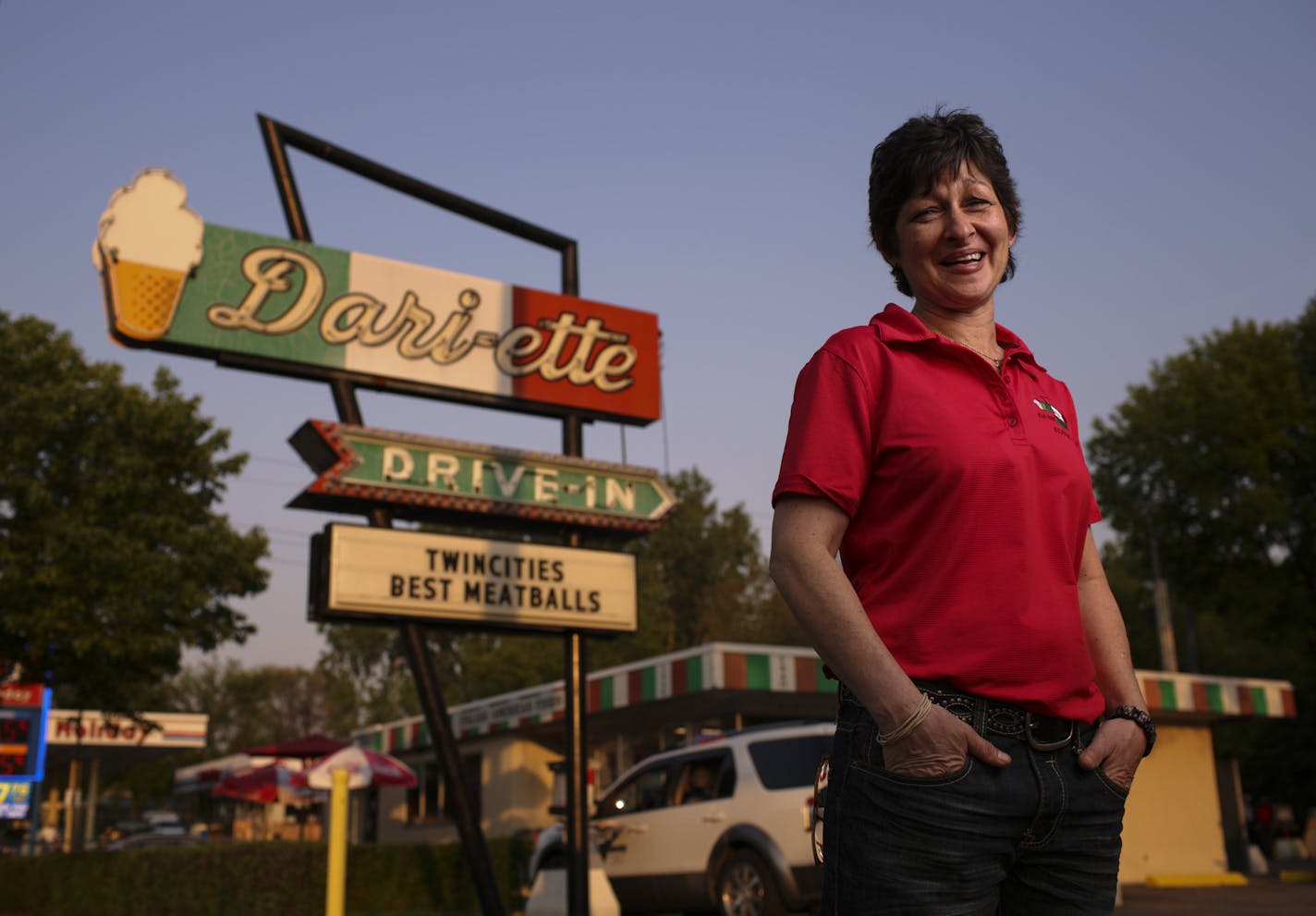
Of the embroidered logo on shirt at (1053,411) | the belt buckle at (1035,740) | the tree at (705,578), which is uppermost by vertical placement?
the tree at (705,578)

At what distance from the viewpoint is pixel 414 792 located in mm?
32406

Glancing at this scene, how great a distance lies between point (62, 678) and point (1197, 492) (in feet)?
89.2

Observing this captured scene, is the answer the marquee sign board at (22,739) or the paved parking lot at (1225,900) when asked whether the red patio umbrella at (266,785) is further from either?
the paved parking lot at (1225,900)

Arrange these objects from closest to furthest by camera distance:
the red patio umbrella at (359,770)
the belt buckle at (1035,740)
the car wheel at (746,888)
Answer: the belt buckle at (1035,740)
the car wheel at (746,888)
the red patio umbrella at (359,770)

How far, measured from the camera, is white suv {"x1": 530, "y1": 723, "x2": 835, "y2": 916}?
1095cm

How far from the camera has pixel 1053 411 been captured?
2.54 meters

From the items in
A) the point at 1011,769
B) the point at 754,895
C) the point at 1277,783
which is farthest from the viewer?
the point at 1277,783

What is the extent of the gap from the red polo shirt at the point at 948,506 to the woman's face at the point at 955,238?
21 cm

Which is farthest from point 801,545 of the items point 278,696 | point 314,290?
point 278,696

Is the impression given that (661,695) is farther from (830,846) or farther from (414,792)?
(830,846)

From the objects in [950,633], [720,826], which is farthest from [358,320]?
[950,633]

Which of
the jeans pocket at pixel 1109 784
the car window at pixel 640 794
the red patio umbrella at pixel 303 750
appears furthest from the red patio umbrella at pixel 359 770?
the jeans pocket at pixel 1109 784

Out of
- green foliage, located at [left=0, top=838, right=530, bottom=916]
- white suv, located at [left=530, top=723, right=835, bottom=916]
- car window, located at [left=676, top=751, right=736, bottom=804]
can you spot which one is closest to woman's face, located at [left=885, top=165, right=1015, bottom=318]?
white suv, located at [left=530, top=723, right=835, bottom=916]

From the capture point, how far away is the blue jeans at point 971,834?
6.61ft
